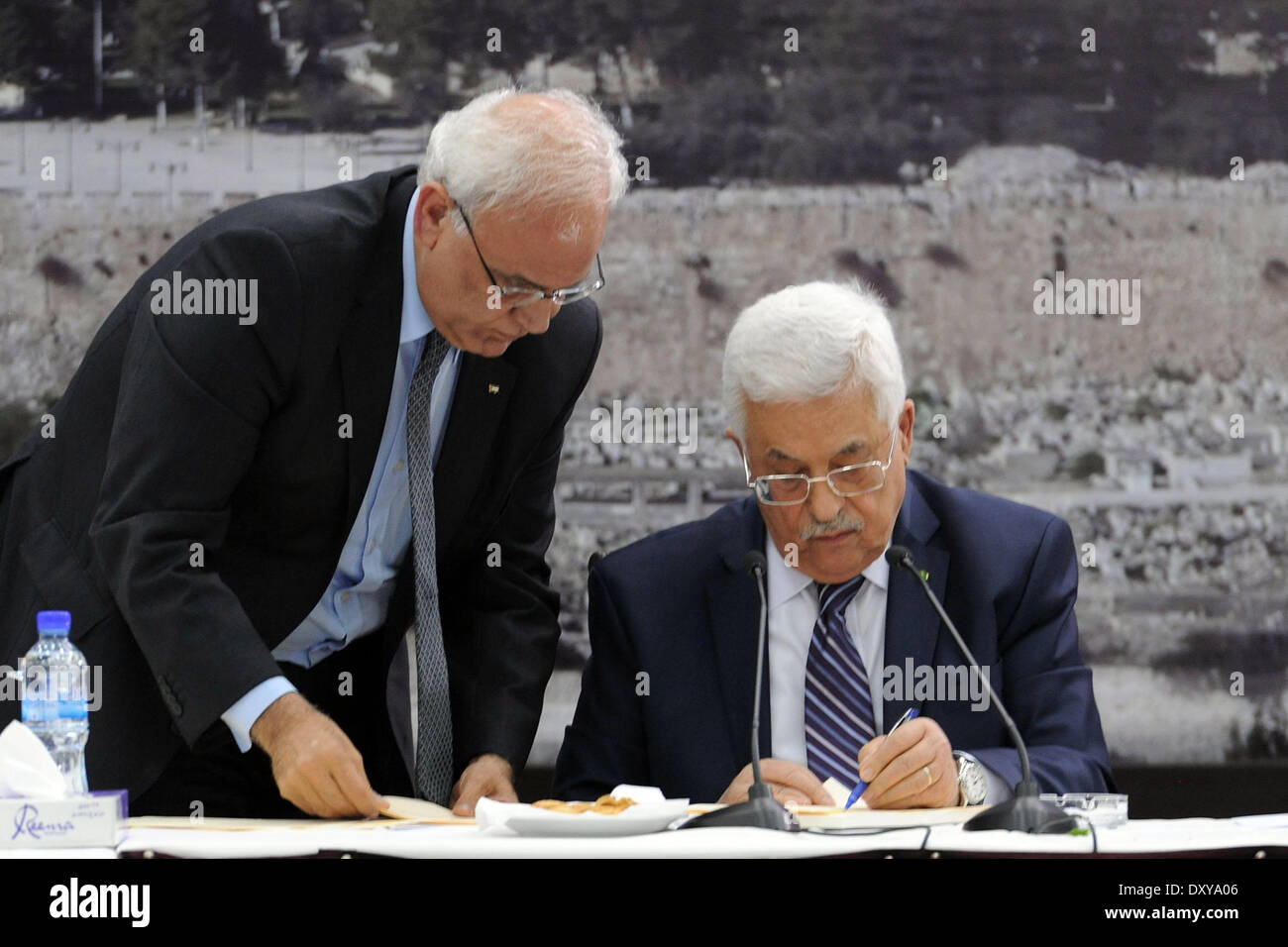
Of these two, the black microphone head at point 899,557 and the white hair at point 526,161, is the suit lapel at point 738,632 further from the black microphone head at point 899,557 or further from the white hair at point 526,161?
the white hair at point 526,161

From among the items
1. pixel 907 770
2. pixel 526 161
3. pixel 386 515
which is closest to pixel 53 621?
pixel 386 515

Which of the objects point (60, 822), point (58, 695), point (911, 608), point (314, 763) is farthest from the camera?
point (911, 608)

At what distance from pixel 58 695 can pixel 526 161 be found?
1.02 metres

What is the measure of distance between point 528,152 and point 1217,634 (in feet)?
7.26

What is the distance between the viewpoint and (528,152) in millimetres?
2232

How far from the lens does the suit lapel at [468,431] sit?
2449mm

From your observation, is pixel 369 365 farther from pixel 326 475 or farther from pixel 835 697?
pixel 835 697

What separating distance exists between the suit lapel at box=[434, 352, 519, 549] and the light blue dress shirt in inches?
1.0

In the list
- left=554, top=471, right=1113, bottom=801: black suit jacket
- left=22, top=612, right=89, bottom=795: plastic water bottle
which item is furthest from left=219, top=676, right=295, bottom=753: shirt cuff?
left=554, top=471, right=1113, bottom=801: black suit jacket

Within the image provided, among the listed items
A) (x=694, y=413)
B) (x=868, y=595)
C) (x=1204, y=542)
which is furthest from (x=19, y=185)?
(x=1204, y=542)

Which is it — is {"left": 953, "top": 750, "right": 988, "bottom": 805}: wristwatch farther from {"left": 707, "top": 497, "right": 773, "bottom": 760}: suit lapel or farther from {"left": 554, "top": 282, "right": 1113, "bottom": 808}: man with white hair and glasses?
{"left": 707, "top": 497, "right": 773, "bottom": 760}: suit lapel

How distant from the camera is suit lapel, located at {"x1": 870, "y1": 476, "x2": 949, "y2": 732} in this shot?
245cm

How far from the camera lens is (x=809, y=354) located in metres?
2.40

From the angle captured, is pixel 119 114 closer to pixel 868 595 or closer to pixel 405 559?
pixel 405 559
